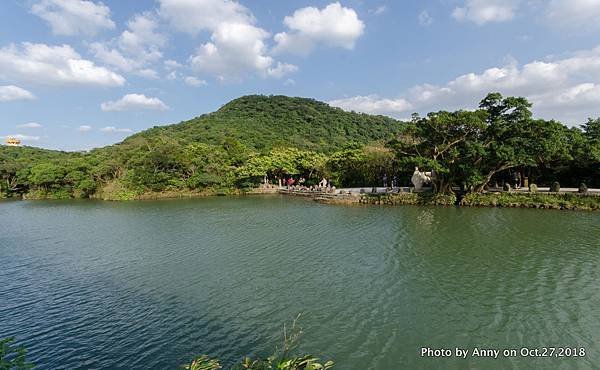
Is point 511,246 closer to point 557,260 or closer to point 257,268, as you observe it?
point 557,260

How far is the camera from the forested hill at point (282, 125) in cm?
6931

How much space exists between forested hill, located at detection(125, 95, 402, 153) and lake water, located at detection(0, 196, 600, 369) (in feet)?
157

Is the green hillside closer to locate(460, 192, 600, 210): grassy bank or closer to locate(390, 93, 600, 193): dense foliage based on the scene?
locate(390, 93, 600, 193): dense foliage

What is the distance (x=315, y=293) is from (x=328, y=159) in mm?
32912

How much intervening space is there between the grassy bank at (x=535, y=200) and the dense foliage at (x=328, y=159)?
54.7 inches

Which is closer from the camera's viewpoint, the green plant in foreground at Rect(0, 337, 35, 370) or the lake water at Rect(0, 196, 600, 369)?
the green plant in foreground at Rect(0, 337, 35, 370)

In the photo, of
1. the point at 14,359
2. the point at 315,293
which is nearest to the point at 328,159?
the point at 315,293

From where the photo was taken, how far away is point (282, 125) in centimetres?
8344

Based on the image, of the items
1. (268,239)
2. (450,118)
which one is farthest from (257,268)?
(450,118)

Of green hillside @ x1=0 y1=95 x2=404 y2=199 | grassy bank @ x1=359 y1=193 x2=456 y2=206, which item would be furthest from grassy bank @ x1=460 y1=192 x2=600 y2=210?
green hillside @ x1=0 y1=95 x2=404 y2=199

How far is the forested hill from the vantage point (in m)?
69.3

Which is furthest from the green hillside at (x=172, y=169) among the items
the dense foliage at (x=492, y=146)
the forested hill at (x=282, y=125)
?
the forested hill at (x=282, y=125)

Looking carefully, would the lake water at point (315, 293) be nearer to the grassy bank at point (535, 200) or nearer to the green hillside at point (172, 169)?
the grassy bank at point (535, 200)

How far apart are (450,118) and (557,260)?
50.5 feet
